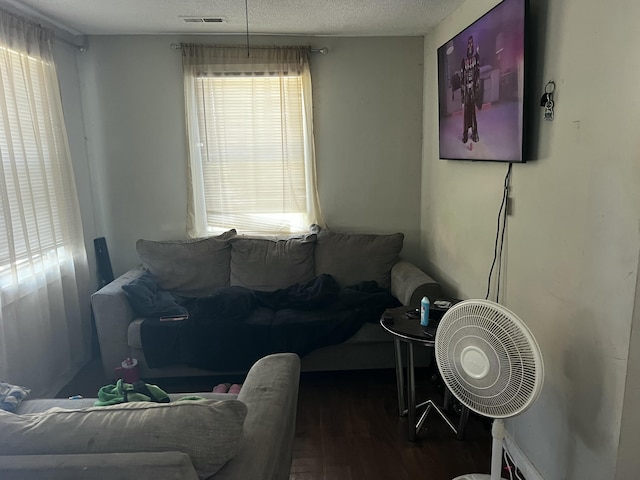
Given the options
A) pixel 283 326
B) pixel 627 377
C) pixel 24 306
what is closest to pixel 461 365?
pixel 627 377

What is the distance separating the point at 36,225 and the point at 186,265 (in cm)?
98

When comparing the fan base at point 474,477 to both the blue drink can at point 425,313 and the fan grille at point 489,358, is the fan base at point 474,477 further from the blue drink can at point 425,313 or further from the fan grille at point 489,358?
the blue drink can at point 425,313

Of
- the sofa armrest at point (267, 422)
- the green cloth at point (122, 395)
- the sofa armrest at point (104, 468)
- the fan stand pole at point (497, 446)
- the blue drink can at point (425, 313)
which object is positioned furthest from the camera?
the blue drink can at point (425, 313)

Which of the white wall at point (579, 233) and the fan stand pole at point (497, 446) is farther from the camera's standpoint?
the fan stand pole at point (497, 446)

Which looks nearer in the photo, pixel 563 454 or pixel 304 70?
pixel 563 454

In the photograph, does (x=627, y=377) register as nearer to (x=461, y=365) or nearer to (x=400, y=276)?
(x=461, y=365)

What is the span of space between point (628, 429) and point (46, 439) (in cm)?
170

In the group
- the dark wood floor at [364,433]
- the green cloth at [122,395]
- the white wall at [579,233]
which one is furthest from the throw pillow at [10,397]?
the white wall at [579,233]

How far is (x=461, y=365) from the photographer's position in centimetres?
175

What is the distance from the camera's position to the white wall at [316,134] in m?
3.43

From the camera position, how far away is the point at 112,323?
2801 millimetres

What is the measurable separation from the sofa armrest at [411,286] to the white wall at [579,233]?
594mm

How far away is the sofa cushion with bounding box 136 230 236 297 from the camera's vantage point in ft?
10.8

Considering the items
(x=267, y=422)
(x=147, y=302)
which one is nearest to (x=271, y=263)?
(x=147, y=302)
